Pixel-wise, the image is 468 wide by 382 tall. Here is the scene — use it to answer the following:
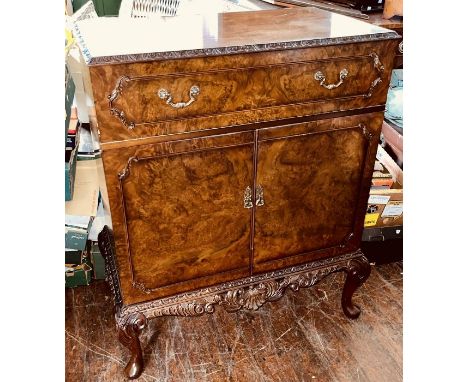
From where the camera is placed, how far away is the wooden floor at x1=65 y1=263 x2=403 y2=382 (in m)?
1.85

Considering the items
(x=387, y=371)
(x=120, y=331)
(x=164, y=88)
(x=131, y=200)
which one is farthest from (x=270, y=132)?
(x=387, y=371)

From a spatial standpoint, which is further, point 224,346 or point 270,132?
point 224,346

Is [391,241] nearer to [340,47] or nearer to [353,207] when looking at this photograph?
[353,207]

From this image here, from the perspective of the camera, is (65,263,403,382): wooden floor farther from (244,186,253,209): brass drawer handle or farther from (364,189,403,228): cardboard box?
(244,186,253,209): brass drawer handle

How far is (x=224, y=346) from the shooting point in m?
1.96

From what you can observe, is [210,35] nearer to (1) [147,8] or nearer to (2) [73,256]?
(1) [147,8]

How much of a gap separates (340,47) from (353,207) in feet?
2.09

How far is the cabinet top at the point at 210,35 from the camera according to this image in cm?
125

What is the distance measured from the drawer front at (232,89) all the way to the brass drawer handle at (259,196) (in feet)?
0.80

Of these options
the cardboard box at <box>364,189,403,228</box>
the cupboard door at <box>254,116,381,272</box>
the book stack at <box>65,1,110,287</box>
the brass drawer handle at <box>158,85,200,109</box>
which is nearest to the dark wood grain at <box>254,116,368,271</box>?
the cupboard door at <box>254,116,381,272</box>

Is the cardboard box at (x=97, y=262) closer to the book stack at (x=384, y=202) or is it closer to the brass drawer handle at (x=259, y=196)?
the brass drawer handle at (x=259, y=196)

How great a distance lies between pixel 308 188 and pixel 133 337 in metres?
0.83

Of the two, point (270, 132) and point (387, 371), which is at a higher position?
point (270, 132)

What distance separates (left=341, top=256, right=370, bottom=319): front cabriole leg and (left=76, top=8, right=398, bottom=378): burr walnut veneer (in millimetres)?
124
